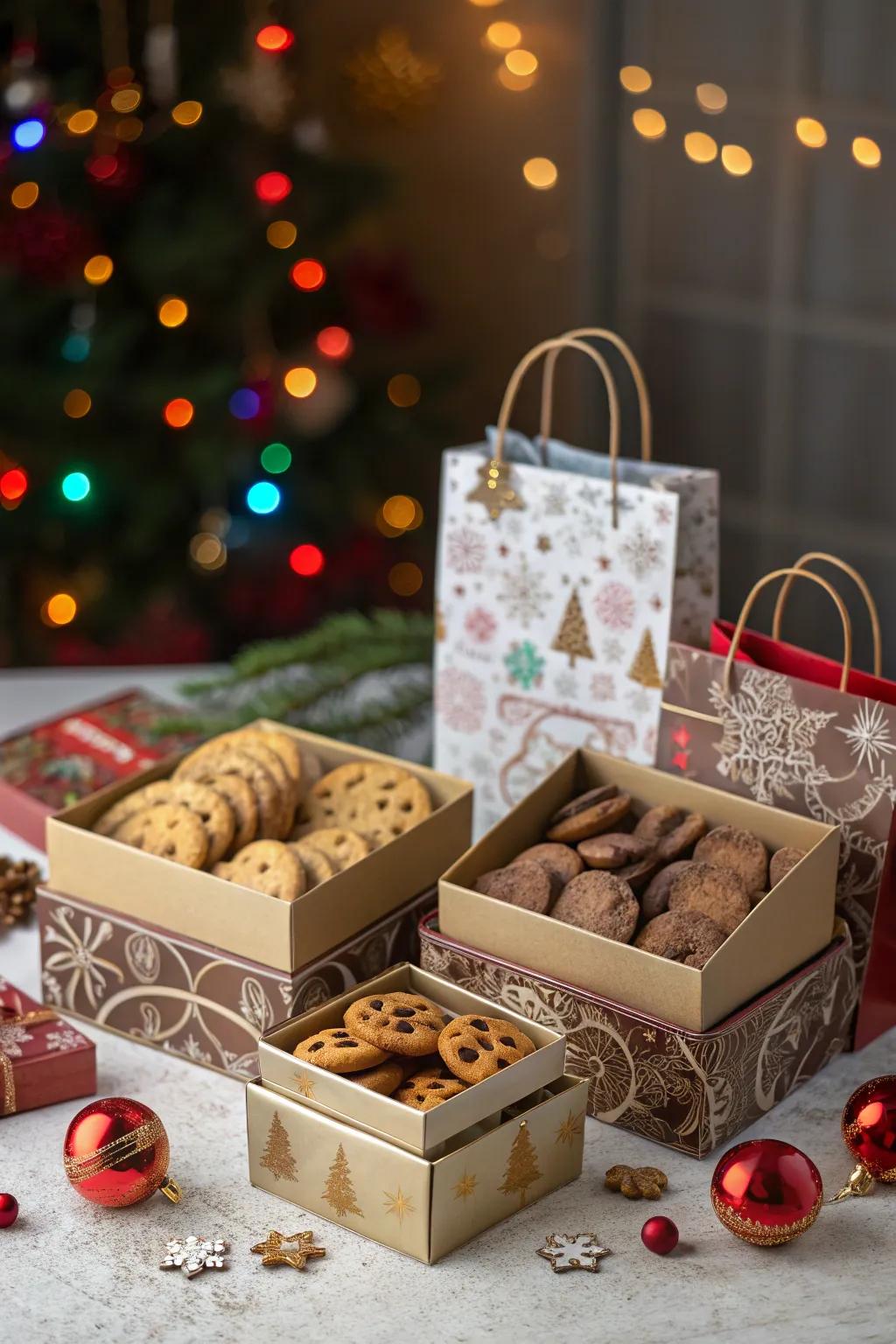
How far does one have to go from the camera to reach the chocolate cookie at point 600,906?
1.30 m

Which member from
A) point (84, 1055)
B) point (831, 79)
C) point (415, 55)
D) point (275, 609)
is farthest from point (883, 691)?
point (415, 55)

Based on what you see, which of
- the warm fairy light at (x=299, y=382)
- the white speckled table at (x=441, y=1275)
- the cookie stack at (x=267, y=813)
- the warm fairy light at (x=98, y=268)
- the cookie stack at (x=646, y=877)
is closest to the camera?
the white speckled table at (x=441, y=1275)

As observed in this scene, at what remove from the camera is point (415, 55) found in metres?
2.95

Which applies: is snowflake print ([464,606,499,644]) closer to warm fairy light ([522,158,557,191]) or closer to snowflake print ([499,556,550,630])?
snowflake print ([499,556,550,630])

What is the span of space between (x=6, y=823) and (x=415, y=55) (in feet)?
6.00

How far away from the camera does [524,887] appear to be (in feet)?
4.44

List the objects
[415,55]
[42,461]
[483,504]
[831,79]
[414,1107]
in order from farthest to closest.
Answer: [415,55] < [42,461] < [831,79] < [483,504] < [414,1107]

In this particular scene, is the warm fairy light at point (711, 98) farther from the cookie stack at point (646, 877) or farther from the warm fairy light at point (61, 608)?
the cookie stack at point (646, 877)

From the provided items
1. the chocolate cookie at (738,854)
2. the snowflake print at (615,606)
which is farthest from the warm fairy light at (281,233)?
the chocolate cookie at (738,854)

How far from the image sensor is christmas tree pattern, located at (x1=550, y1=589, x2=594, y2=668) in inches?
65.1

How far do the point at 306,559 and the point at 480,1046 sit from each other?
164 centimetres

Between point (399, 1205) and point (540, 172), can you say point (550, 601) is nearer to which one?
point (399, 1205)

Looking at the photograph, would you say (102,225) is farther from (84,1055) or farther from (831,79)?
(84,1055)

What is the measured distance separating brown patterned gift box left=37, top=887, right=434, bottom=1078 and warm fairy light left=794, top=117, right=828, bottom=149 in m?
1.49
